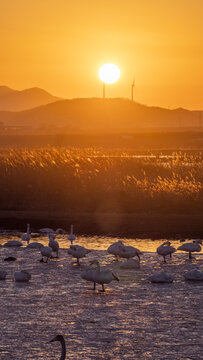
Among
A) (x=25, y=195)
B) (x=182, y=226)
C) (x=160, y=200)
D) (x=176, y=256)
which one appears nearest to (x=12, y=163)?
(x=25, y=195)

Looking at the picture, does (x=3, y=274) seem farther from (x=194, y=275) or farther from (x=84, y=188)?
(x=84, y=188)

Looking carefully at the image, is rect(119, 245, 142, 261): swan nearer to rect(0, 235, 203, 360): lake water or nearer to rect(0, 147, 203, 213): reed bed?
rect(0, 235, 203, 360): lake water

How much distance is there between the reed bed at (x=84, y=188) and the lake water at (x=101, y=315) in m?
14.1

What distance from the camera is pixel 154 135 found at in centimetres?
17112

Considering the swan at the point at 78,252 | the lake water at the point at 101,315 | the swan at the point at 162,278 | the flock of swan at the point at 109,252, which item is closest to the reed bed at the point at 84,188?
the flock of swan at the point at 109,252

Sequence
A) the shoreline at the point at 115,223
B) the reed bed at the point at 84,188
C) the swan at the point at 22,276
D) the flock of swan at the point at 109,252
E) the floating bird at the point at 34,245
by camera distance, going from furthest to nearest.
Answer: the reed bed at the point at 84,188, the shoreline at the point at 115,223, the floating bird at the point at 34,245, the swan at the point at 22,276, the flock of swan at the point at 109,252

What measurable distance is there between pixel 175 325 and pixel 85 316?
5.90 feet

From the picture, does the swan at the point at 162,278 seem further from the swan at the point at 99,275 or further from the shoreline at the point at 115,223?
the shoreline at the point at 115,223

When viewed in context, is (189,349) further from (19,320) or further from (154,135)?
(154,135)

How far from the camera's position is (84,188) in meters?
35.0

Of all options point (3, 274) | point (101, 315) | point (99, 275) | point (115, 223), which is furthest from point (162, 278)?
point (115, 223)

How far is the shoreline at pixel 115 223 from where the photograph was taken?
1032 inches

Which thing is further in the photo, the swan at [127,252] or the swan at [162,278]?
the swan at [127,252]

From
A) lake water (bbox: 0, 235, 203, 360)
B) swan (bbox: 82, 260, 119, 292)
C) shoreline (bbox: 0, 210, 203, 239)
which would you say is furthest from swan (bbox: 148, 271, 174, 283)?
shoreline (bbox: 0, 210, 203, 239)
